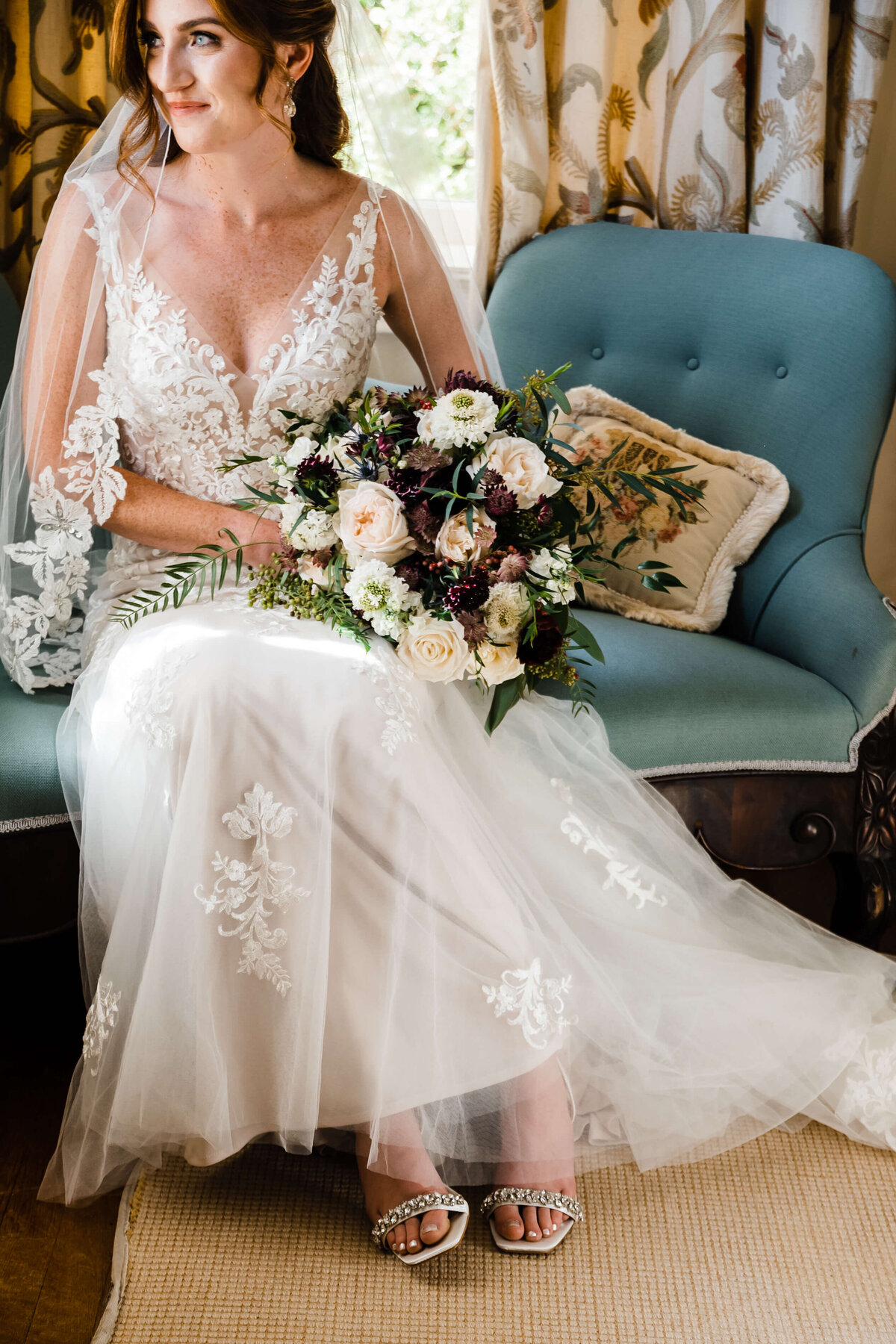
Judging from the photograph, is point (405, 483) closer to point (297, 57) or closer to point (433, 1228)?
point (297, 57)

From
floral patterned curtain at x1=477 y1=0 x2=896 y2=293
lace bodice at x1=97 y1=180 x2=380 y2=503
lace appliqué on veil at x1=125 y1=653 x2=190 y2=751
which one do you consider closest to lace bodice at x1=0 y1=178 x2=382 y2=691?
lace bodice at x1=97 y1=180 x2=380 y2=503

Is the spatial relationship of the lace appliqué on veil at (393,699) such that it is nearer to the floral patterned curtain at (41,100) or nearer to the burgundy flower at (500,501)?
the burgundy flower at (500,501)

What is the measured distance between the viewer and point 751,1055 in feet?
4.67

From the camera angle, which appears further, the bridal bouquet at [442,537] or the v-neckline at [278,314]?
the v-neckline at [278,314]

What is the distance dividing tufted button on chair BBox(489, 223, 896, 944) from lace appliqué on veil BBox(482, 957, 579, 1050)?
0.43 metres

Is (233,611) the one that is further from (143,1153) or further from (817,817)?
(817,817)

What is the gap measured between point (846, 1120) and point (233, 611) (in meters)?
1.09

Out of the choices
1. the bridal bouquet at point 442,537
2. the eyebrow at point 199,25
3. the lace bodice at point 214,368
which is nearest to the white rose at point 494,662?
the bridal bouquet at point 442,537

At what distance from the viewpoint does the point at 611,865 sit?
1462 millimetres

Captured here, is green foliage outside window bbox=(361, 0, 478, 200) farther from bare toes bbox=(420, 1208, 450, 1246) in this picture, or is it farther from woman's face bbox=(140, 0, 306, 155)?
bare toes bbox=(420, 1208, 450, 1246)

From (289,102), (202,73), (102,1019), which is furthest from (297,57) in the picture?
(102,1019)

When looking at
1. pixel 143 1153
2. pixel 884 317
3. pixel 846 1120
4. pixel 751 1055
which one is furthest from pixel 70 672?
pixel 884 317

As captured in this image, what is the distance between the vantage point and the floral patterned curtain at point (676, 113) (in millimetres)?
2223

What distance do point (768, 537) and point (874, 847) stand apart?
0.59 meters
